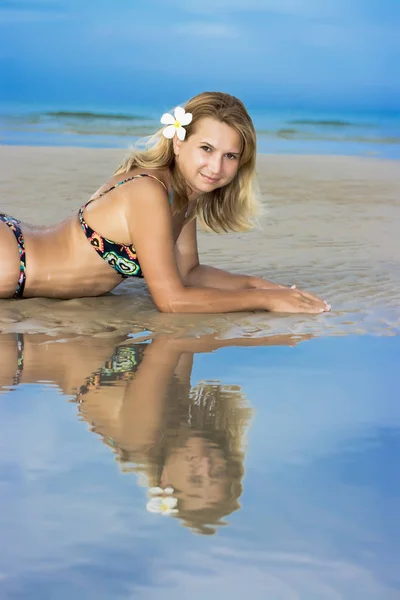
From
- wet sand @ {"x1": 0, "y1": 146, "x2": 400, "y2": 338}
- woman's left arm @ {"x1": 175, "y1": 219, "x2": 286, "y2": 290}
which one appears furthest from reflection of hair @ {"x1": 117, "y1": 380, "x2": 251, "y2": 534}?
woman's left arm @ {"x1": 175, "y1": 219, "x2": 286, "y2": 290}

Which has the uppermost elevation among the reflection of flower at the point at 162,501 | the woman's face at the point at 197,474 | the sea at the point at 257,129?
the sea at the point at 257,129

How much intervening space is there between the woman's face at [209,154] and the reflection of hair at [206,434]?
111 cm

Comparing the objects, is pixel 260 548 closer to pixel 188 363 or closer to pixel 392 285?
pixel 188 363

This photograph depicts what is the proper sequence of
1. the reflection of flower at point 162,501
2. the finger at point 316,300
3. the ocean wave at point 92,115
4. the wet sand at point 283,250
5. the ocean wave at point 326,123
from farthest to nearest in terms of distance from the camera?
the ocean wave at point 92,115 < the ocean wave at point 326,123 < the finger at point 316,300 < the wet sand at point 283,250 < the reflection of flower at point 162,501

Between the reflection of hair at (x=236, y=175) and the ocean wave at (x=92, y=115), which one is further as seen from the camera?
the ocean wave at (x=92, y=115)

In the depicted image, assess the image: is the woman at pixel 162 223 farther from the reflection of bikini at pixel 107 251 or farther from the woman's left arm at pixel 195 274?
the woman's left arm at pixel 195 274

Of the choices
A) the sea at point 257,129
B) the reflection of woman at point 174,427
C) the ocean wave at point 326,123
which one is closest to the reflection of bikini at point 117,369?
the reflection of woman at point 174,427

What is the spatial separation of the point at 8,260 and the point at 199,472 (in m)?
2.04

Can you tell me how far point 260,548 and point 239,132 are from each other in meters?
2.30

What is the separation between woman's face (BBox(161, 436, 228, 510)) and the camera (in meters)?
2.26

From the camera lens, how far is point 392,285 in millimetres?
5004

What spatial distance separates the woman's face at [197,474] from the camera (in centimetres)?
226

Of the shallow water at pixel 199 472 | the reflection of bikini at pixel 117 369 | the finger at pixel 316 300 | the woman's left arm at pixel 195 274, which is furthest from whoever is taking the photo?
the woman's left arm at pixel 195 274

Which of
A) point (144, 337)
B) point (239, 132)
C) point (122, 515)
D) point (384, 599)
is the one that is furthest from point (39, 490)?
point (239, 132)
